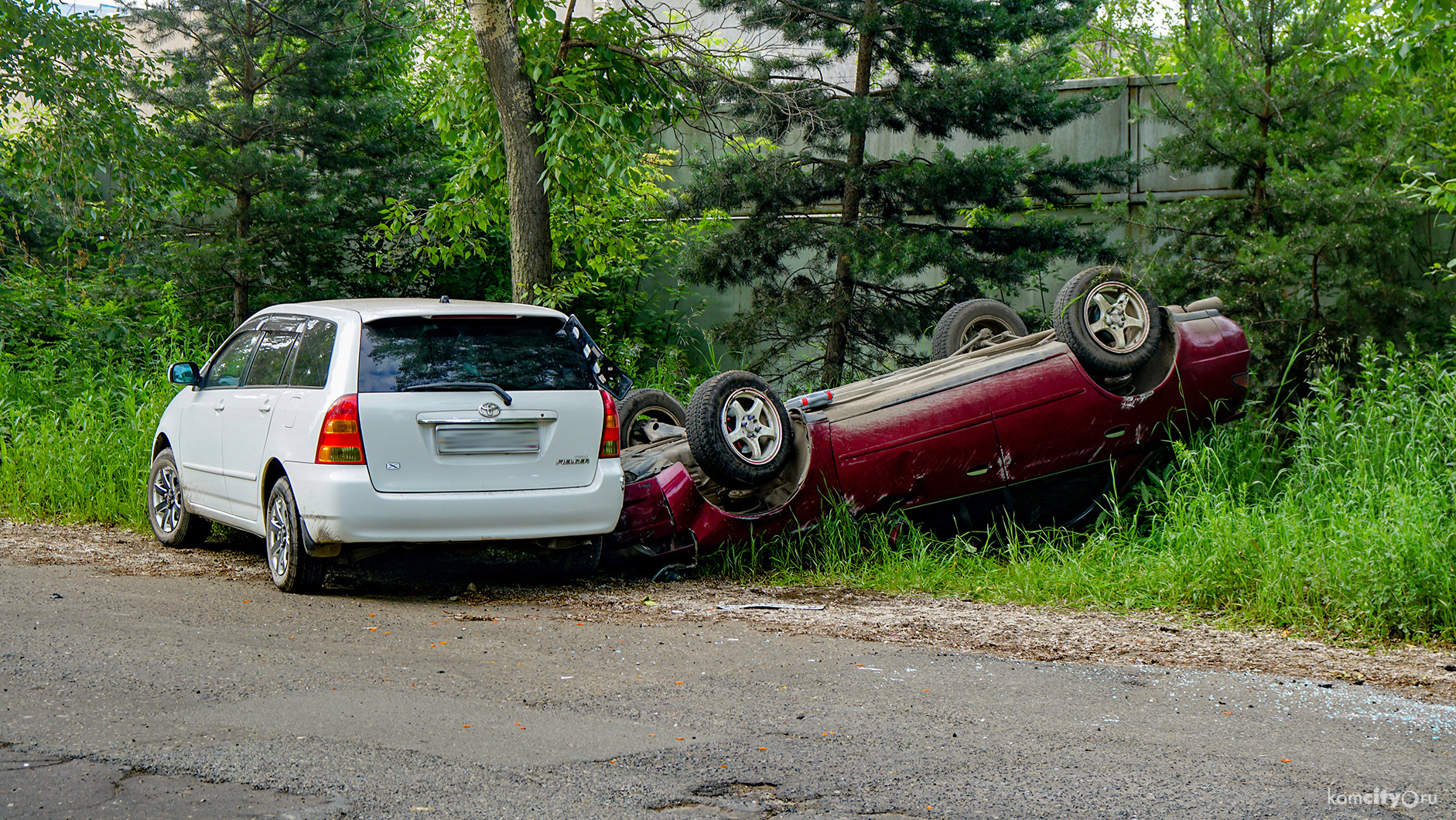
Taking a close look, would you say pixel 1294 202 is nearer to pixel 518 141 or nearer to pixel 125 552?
pixel 518 141

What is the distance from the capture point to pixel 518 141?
993cm

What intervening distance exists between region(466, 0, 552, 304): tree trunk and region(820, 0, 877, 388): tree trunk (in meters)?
3.08

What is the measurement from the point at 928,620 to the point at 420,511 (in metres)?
2.79

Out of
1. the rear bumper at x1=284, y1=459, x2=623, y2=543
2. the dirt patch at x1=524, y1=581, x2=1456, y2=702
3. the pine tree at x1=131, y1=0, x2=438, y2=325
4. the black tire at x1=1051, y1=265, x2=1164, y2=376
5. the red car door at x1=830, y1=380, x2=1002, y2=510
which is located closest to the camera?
the dirt patch at x1=524, y1=581, x2=1456, y2=702

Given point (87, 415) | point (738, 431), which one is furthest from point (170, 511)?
point (738, 431)

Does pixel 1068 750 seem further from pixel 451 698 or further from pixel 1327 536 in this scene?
pixel 1327 536

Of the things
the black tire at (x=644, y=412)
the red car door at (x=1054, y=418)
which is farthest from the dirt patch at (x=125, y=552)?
the red car door at (x=1054, y=418)

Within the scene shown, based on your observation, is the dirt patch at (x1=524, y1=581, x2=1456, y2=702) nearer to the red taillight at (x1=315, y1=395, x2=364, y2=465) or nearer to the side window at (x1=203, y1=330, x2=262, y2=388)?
the red taillight at (x1=315, y1=395, x2=364, y2=465)

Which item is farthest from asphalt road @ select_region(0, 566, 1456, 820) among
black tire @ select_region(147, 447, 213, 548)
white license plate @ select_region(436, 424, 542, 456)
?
black tire @ select_region(147, 447, 213, 548)

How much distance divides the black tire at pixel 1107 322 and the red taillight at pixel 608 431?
10.4 ft

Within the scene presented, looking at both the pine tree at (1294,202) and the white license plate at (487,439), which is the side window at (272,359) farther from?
the pine tree at (1294,202)

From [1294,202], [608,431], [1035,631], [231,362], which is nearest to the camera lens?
[1035,631]

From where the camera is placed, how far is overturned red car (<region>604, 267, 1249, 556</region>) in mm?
7504

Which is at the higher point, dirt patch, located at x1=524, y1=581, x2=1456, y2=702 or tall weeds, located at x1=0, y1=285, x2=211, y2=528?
tall weeds, located at x1=0, y1=285, x2=211, y2=528
